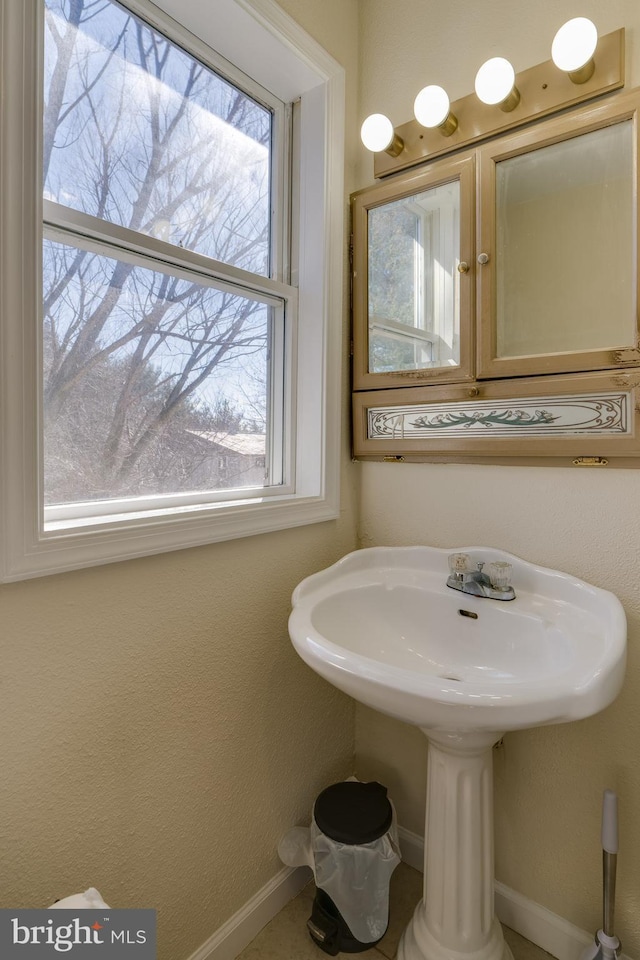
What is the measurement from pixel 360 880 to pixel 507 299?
1.37 metres

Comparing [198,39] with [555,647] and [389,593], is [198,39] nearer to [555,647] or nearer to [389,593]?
[389,593]

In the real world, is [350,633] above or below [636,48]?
below

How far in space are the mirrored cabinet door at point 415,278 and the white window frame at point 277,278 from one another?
82 millimetres

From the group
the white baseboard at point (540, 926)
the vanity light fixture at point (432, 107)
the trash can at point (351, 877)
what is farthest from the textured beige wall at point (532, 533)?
the trash can at point (351, 877)

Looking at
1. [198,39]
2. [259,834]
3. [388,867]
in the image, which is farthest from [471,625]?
[198,39]

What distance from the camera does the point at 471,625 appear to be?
1.15 metres

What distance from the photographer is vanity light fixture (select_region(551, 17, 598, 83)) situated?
0.96 metres

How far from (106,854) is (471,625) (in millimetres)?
838

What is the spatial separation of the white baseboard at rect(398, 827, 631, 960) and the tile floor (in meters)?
0.02

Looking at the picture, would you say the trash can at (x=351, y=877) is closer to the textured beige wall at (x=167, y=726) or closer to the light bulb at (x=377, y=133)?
the textured beige wall at (x=167, y=726)

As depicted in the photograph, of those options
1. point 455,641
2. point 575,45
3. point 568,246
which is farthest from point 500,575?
point 575,45

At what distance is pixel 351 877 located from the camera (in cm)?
113

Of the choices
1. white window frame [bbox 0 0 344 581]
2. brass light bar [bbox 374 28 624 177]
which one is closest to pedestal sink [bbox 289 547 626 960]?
white window frame [bbox 0 0 344 581]

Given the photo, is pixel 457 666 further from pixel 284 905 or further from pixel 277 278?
pixel 277 278
